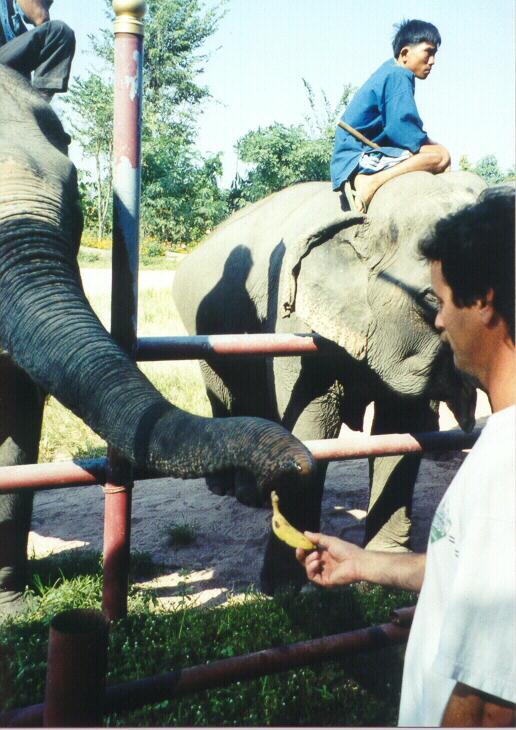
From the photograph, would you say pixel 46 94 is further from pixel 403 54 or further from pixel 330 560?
pixel 330 560

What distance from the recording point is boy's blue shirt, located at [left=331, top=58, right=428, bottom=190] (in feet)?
10.8

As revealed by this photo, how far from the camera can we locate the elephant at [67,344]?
1.45 metres

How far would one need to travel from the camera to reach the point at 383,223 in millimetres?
2918

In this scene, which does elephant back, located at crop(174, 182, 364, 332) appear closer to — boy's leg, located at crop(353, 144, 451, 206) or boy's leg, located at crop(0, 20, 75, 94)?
boy's leg, located at crop(353, 144, 451, 206)

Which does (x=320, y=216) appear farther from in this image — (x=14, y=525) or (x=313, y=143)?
(x=313, y=143)

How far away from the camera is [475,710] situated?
Result: 3.47ft

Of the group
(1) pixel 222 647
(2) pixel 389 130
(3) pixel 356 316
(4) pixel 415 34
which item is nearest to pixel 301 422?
(3) pixel 356 316

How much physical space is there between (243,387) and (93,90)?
12.6 m

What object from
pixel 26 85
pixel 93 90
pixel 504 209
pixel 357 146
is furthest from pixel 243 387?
pixel 93 90

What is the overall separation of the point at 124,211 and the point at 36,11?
1432 millimetres

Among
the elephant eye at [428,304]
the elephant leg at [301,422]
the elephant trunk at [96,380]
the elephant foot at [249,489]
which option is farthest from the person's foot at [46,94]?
the elephant foot at [249,489]

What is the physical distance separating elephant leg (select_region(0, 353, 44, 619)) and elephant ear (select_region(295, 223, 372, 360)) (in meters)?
1.23

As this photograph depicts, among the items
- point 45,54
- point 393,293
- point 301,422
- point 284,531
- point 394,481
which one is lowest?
point 394,481

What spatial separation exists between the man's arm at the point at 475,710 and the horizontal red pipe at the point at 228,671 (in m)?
0.57
